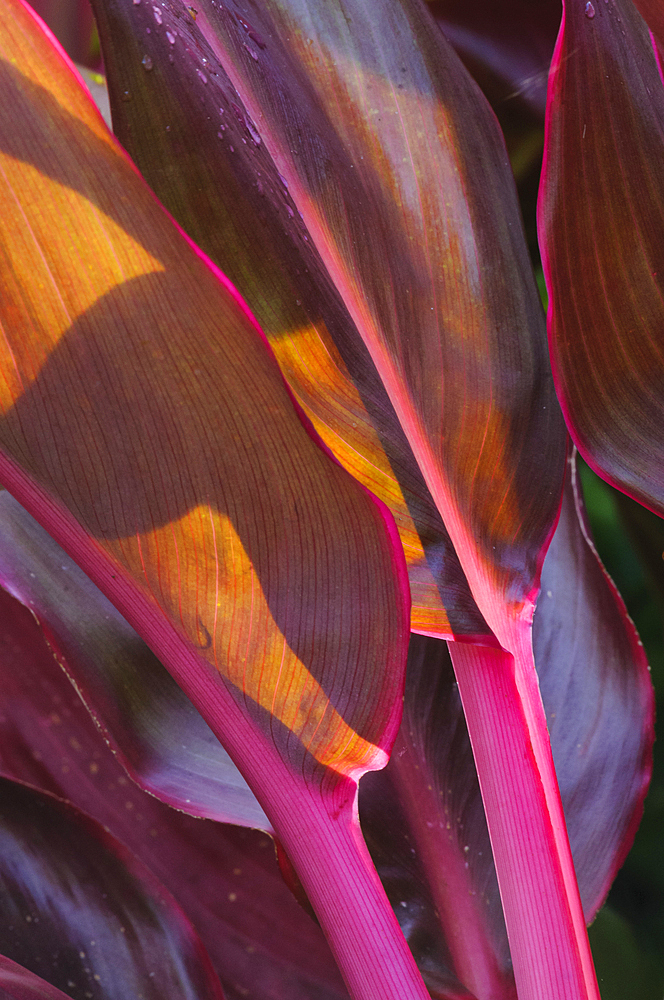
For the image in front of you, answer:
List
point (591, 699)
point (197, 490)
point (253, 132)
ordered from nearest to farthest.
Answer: point (197, 490)
point (253, 132)
point (591, 699)

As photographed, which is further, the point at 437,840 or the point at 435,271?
the point at 437,840

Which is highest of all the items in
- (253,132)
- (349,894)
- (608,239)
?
(253,132)

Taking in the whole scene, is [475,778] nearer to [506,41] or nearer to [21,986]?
[21,986]

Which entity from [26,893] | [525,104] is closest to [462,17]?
[525,104]

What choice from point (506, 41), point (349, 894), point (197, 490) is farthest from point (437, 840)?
point (506, 41)

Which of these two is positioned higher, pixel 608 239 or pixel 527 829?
pixel 608 239

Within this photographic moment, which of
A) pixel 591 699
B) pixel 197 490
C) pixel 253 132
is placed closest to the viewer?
pixel 197 490

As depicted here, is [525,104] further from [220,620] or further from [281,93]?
[220,620]
